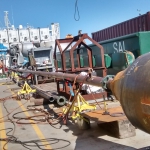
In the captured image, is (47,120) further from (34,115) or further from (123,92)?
(123,92)

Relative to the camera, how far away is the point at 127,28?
12836 mm

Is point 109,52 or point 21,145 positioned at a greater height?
point 109,52

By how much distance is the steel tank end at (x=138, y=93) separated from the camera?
170 cm

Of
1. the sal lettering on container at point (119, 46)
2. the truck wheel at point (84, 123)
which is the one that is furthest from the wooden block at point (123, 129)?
the sal lettering on container at point (119, 46)

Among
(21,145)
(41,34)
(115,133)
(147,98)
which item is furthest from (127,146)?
(41,34)

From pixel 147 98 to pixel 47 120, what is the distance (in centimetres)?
482

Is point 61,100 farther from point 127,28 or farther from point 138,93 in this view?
point 127,28

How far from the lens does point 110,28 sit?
14719mm

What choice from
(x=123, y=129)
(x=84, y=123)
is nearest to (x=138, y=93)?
(x=123, y=129)

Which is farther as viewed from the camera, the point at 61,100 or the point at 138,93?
the point at 61,100

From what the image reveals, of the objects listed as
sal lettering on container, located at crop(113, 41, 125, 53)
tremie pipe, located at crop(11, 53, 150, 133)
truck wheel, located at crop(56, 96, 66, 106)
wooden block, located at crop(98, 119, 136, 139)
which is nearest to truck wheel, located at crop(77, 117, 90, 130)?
wooden block, located at crop(98, 119, 136, 139)

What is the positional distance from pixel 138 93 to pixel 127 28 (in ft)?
38.2

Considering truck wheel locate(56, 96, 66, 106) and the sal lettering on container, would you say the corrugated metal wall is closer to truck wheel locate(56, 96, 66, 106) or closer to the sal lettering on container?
the sal lettering on container

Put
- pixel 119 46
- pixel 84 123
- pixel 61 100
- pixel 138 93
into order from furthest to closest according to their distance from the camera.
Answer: pixel 119 46
pixel 61 100
pixel 84 123
pixel 138 93
